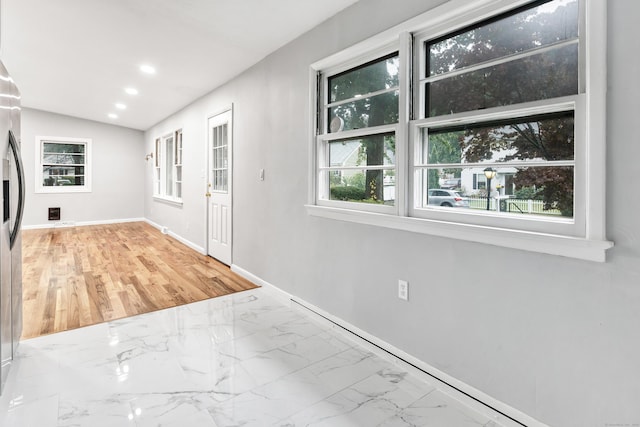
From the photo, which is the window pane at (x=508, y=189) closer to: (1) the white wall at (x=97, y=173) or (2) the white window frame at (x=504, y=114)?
(2) the white window frame at (x=504, y=114)

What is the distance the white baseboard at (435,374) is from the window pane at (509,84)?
1.42 meters

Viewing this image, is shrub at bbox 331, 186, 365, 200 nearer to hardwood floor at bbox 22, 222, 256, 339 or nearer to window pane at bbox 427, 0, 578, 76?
window pane at bbox 427, 0, 578, 76

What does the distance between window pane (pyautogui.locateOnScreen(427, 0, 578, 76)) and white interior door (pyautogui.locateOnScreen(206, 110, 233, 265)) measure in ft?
9.76

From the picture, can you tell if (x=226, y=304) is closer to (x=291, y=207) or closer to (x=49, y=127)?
(x=291, y=207)

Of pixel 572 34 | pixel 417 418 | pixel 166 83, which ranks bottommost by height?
pixel 417 418

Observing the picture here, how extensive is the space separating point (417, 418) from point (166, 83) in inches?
190

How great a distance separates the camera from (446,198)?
2.03m

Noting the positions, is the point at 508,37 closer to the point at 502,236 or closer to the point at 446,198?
the point at 446,198

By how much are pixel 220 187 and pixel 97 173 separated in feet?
16.9

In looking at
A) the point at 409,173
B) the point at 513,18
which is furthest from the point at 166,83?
the point at 513,18

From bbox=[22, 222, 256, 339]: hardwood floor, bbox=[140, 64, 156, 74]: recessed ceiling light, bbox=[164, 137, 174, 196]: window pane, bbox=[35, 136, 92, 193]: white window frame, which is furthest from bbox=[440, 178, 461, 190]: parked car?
bbox=[35, 136, 92, 193]: white window frame

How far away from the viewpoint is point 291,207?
328 cm

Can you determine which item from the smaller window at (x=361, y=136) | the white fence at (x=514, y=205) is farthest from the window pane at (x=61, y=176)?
the white fence at (x=514, y=205)

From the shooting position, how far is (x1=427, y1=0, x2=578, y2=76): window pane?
1540 millimetres
